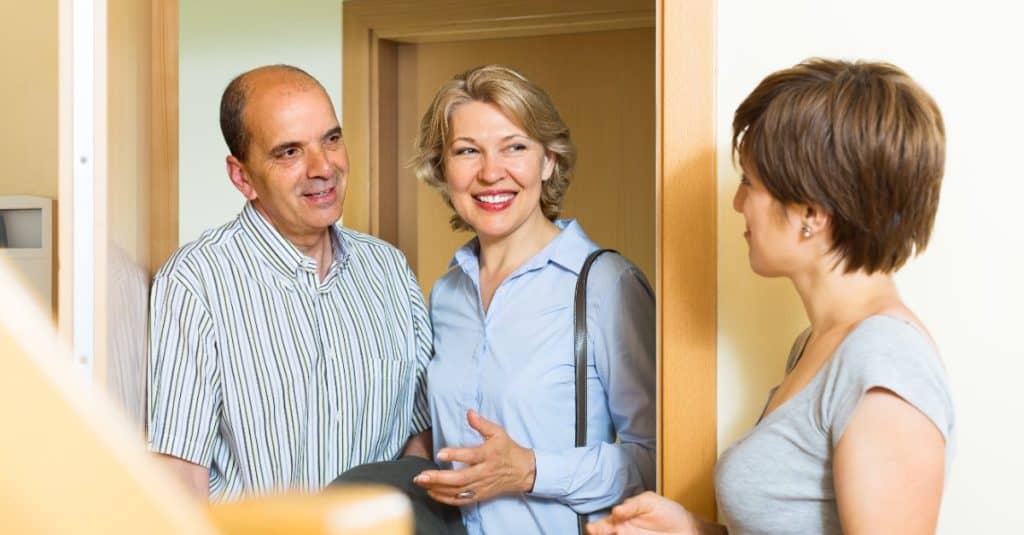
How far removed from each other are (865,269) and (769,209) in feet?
0.40

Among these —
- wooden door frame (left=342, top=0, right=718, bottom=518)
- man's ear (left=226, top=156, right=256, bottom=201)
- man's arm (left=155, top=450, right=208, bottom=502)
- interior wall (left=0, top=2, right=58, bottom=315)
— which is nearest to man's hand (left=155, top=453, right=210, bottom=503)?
man's arm (left=155, top=450, right=208, bottom=502)

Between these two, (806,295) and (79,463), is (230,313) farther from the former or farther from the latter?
(79,463)

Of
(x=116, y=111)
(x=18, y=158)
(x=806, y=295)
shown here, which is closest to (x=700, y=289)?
(x=806, y=295)

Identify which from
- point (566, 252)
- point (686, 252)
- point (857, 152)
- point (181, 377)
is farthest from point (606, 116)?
point (857, 152)

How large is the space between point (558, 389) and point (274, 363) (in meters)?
0.49

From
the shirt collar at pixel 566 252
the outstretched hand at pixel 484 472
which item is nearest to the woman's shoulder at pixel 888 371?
the outstretched hand at pixel 484 472

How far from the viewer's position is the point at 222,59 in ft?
11.5

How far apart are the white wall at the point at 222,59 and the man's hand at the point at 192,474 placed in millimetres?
1937

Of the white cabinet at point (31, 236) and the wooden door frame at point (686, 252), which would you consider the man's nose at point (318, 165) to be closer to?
the wooden door frame at point (686, 252)

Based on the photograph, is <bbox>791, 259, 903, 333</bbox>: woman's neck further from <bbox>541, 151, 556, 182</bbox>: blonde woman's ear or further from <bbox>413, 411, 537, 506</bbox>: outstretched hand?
<bbox>541, 151, 556, 182</bbox>: blonde woman's ear

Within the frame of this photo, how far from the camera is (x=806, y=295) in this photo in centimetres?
119

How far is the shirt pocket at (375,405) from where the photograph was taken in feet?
5.83

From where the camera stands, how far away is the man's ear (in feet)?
6.19

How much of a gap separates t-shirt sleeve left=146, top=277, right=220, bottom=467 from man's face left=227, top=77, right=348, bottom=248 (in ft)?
0.81
